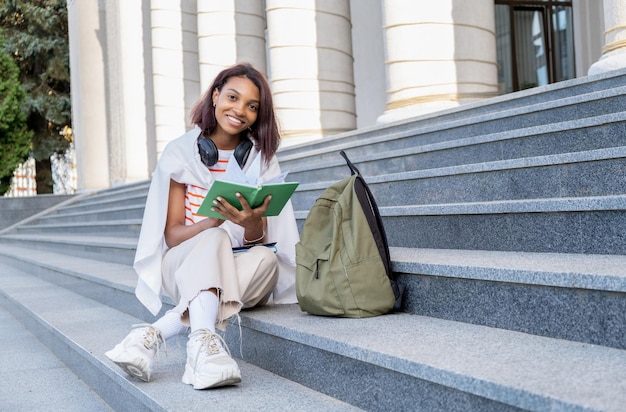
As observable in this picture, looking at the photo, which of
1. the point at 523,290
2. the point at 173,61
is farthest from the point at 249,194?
the point at 173,61

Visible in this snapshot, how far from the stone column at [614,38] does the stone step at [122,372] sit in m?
3.72

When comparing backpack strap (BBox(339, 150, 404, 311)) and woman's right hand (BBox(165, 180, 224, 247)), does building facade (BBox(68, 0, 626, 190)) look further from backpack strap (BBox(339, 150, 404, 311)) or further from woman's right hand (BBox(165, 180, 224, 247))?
woman's right hand (BBox(165, 180, 224, 247))

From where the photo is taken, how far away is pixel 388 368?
2.19 m

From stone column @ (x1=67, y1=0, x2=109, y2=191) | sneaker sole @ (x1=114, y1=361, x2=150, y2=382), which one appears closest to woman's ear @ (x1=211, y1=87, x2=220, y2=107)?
sneaker sole @ (x1=114, y1=361, x2=150, y2=382)

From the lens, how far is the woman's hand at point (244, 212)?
9.22ft

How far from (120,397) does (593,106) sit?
3198mm

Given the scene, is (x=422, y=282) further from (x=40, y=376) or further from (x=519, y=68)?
(x=519, y=68)

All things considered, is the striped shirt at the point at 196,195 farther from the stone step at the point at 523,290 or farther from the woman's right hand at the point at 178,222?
the stone step at the point at 523,290

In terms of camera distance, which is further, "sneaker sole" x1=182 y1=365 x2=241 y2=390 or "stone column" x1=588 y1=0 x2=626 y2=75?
"stone column" x1=588 y1=0 x2=626 y2=75

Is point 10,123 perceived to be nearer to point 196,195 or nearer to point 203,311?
point 196,195

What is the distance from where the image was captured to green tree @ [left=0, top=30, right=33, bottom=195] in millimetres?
21062

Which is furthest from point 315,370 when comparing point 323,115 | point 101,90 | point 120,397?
point 101,90

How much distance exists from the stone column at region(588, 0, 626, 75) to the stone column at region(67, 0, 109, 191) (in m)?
17.8

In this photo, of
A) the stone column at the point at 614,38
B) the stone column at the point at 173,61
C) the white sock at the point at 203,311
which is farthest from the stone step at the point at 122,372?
the stone column at the point at 173,61
